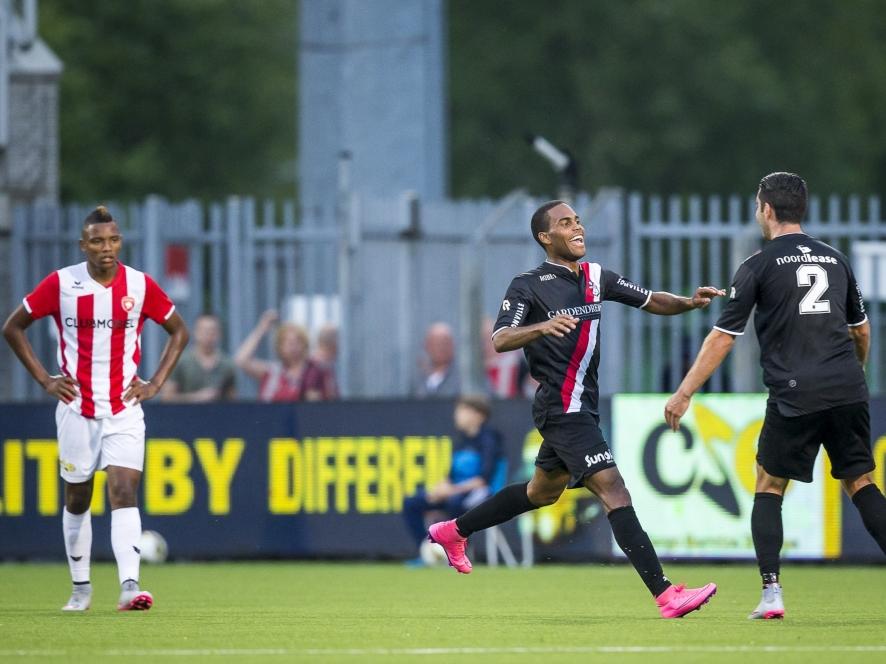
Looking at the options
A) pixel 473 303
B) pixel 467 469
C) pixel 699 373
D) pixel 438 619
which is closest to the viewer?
pixel 699 373

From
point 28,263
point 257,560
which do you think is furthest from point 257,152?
point 257,560

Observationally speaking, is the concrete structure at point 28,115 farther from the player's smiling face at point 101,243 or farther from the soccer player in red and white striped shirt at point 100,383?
the player's smiling face at point 101,243

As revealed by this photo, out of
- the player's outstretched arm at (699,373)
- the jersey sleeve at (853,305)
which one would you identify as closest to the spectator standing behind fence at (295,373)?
the player's outstretched arm at (699,373)

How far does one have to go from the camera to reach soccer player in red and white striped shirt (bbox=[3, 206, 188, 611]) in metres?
10.7

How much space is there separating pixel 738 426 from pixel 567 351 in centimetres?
570

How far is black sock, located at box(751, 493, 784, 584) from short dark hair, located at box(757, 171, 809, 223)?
4.60 feet

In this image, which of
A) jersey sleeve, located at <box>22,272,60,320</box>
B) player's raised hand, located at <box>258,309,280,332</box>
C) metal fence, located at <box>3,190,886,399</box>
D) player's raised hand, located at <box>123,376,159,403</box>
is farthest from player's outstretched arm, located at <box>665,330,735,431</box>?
player's raised hand, located at <box>258,309,280,332</box>

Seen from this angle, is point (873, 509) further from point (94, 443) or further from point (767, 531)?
point (94, 443)

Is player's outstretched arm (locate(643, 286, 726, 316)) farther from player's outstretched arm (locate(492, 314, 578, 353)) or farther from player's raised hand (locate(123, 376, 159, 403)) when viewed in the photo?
player's raised hand (locate(123, 376, 159, 403))

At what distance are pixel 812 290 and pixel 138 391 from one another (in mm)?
3668

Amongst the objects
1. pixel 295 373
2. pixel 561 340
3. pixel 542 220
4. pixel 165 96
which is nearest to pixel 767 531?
pixel 561 340

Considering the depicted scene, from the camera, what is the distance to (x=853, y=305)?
9.95 meters

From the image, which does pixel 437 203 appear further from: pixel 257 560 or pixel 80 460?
pixel 80 460

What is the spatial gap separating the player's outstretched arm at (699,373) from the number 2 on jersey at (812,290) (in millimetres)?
397
